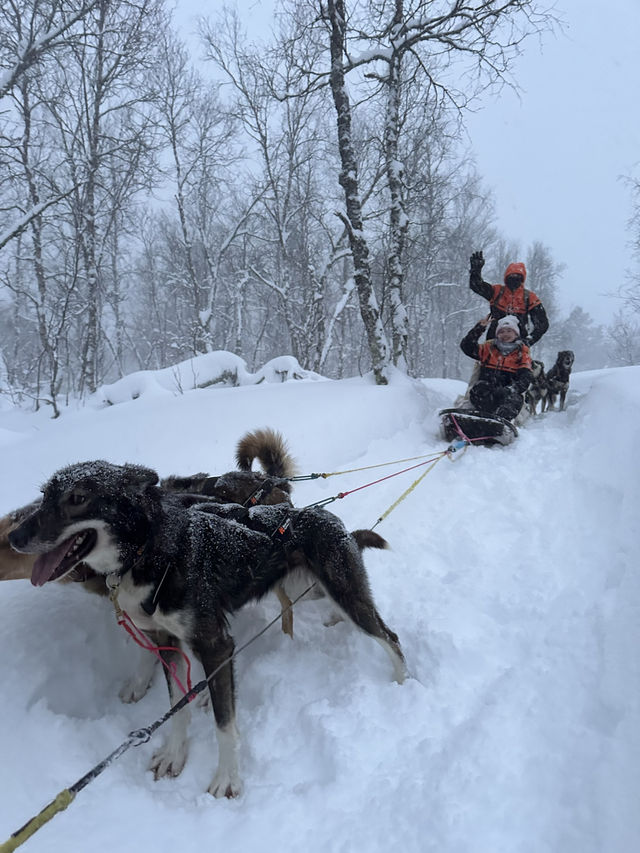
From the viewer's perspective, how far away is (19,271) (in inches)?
666

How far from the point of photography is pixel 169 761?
1.95 m

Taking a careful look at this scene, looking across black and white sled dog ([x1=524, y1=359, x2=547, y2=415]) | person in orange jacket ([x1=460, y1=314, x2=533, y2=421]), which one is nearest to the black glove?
person in orange jacket ([x1=460, y1=314, x2=533, y2=421])

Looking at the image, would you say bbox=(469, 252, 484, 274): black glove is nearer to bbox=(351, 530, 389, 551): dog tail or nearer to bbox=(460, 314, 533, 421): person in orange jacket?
bbox=(460, 314, 533, 421): person in orange jacket

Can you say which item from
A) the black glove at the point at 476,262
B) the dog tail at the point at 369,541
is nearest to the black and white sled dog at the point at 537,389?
the black glove at the point at 476,262

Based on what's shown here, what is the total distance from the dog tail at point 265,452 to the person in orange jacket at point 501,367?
3621mm

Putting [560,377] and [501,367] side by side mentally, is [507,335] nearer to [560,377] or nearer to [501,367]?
[501,367]

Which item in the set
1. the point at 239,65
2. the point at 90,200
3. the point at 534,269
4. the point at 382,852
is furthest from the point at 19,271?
the point at 534,269

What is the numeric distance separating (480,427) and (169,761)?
15.6ft

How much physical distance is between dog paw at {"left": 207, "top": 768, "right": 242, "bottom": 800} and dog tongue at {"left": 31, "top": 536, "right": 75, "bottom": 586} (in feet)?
3.69

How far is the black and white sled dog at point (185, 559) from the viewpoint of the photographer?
179 cm

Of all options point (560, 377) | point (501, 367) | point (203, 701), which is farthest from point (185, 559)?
point (560, 377)

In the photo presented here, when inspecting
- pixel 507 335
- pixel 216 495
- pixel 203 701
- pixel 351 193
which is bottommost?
pixel 203 701

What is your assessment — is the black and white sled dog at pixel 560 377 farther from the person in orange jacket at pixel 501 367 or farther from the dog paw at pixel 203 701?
the dog paw at pixel 203 701

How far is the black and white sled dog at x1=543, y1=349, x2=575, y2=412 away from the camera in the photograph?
820 centimetres
